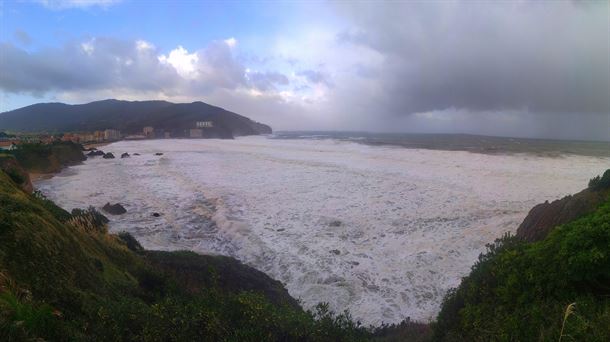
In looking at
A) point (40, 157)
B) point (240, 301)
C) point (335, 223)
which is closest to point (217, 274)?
point (240, 301)

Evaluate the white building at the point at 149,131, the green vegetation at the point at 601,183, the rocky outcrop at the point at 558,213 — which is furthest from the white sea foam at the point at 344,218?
the white building at the point at 149,131

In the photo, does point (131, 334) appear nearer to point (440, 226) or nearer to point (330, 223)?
point (330, 223)

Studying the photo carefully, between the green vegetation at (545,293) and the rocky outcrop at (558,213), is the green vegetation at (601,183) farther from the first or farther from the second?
the green vegetation at (545,293)

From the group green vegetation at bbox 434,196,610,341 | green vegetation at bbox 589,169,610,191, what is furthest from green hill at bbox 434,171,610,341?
green vegetation at bbox 589,169,610,191

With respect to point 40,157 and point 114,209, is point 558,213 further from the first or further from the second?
point 40,157

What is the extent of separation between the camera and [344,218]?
1533cm

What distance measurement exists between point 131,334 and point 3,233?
2239 mm

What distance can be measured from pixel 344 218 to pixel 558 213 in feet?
26.1

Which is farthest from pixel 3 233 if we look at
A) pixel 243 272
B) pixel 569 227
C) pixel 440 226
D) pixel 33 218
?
pixel 440 226

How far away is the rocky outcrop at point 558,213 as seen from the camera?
25.5 feet

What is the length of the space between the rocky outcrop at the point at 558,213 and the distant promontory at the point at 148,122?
11508 centimetres

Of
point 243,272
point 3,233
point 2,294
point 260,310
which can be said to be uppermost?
point 3,233

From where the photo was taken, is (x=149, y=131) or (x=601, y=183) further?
(x=149, y=131)

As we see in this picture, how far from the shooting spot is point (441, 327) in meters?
5.69
